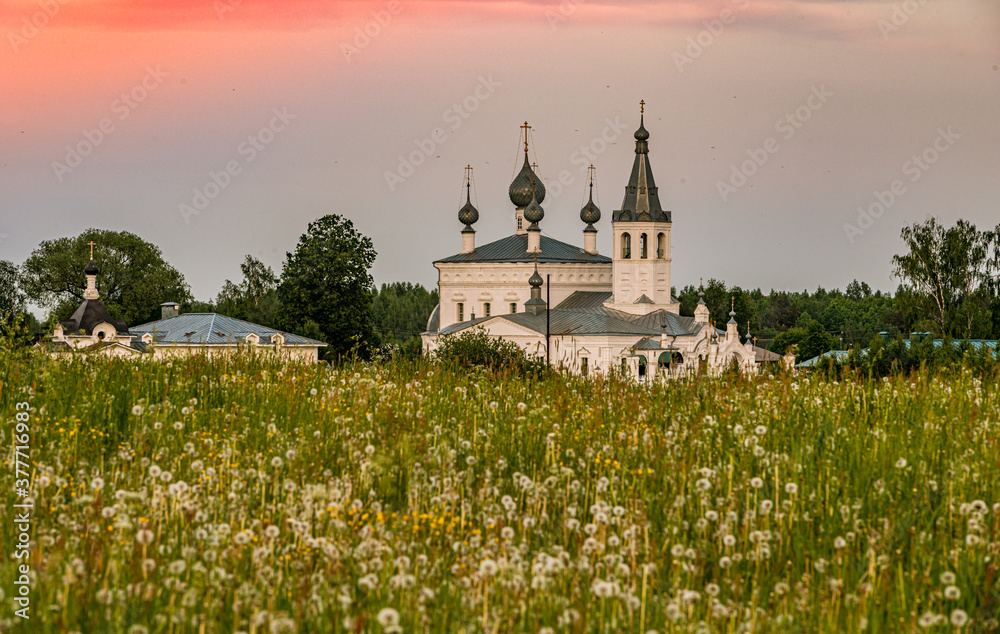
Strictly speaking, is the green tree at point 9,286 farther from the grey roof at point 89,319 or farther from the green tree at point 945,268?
the green tree at point 945,268

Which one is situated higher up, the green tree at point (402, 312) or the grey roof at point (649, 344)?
the green tree at point (402, 312)

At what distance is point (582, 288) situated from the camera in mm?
82000

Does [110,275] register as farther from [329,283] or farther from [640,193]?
[640,193]

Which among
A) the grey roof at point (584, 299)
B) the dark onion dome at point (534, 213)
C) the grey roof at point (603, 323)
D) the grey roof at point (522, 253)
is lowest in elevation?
the grey roof at point (603, 323)

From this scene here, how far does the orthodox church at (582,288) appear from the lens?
66.9 metres

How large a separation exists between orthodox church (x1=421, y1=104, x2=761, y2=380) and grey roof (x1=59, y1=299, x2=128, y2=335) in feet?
59.5

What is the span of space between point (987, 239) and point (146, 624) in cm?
6631

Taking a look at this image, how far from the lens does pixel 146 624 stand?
4.35 m

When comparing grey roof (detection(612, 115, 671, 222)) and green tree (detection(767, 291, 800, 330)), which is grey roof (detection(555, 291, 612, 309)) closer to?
grey roof (detection(612, 115, 671, 222))

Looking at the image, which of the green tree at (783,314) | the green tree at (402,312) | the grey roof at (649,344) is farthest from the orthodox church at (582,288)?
the green tree at (783,314)

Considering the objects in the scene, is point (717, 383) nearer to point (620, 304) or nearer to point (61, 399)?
point (61, 399)

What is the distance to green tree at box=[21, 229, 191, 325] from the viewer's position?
84.4 m

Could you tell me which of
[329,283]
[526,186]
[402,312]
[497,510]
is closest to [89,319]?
[329,283]

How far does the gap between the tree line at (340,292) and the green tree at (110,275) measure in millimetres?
76
